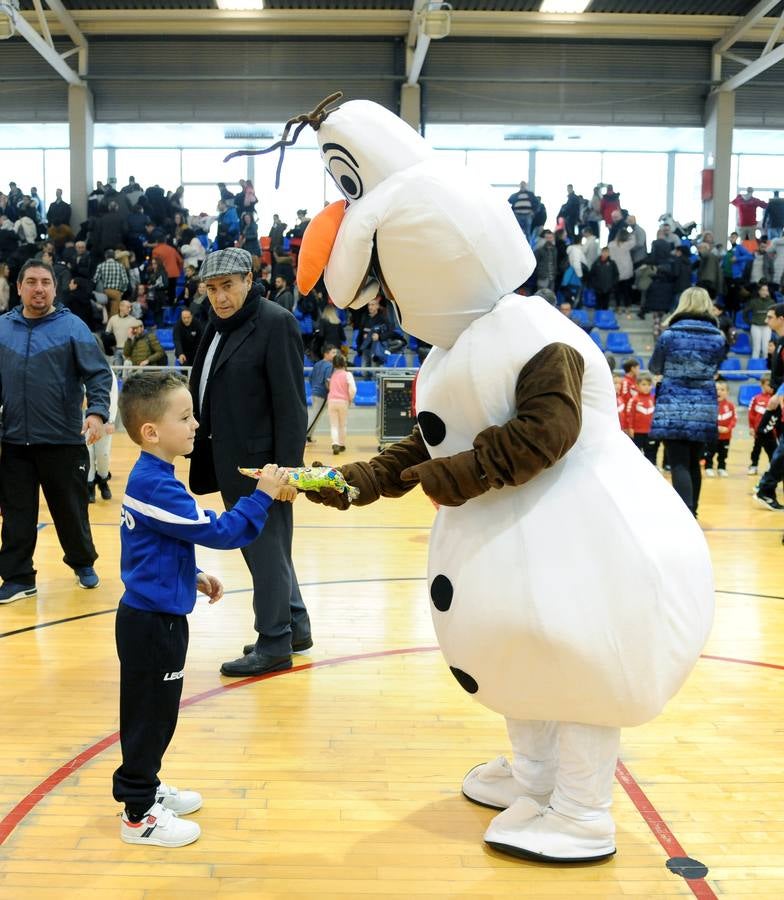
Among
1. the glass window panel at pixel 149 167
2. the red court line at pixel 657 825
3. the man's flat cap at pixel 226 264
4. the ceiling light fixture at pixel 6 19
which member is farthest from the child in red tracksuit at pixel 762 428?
the glass window panel at pixel 149 167

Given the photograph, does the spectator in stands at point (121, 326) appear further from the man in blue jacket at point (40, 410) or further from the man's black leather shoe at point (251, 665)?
the man's black leather shoe at point (251, 665)

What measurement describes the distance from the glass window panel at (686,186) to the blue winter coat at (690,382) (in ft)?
48.9

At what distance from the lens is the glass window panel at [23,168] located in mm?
20438

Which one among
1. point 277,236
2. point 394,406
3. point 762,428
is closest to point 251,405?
point 762,428

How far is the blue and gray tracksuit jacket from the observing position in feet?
15.9

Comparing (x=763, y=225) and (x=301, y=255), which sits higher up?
(x=763, y=225)

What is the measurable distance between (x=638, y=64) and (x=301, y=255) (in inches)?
664

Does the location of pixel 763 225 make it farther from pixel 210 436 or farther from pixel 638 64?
pixel 210 436

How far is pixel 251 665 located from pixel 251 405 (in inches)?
39.7

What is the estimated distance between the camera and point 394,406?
11.3 m

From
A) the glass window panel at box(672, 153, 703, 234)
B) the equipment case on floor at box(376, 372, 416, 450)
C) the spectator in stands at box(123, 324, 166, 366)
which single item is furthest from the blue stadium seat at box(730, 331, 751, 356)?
the spectator in stands at box(123, 324, 166, 366)

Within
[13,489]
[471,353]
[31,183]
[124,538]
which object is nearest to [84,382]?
[13,489]

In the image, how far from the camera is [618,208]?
1769cm

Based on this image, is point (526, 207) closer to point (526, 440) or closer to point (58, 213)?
point (58, 213)
